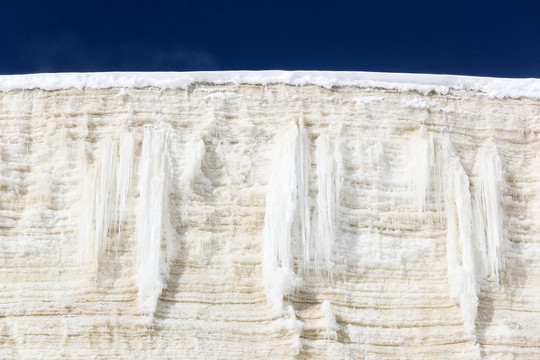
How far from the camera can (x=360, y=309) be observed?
12.3 meters

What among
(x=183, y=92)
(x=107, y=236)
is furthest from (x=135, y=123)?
(x=107, y=236)

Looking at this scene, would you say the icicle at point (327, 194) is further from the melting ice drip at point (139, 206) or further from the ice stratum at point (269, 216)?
the melting ice drip at point (139, 206)

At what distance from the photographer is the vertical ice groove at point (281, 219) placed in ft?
39.9

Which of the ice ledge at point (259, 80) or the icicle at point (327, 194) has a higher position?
the ice ledge at point (259, 80)

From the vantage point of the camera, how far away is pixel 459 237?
504 inches

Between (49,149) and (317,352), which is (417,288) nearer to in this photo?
(317,352)

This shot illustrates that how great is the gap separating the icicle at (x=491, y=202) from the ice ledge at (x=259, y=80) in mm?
1033

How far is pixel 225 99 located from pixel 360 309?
3513 millimetres

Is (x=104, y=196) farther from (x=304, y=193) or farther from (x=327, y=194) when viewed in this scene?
(x=327, y=194)

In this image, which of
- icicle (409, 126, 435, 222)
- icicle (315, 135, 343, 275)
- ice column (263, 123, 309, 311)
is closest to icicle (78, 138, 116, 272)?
ice column (263, 123, 309, 311)

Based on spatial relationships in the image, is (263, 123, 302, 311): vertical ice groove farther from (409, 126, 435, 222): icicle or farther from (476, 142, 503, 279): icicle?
(476, 142, 503, 279): icicle

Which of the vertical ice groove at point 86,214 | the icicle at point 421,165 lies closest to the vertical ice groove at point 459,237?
the icicle at point 421,165

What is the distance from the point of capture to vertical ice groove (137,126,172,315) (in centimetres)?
1213

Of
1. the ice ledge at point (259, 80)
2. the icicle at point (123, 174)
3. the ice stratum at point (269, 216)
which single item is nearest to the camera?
the ice stratum at point (269, 216)
